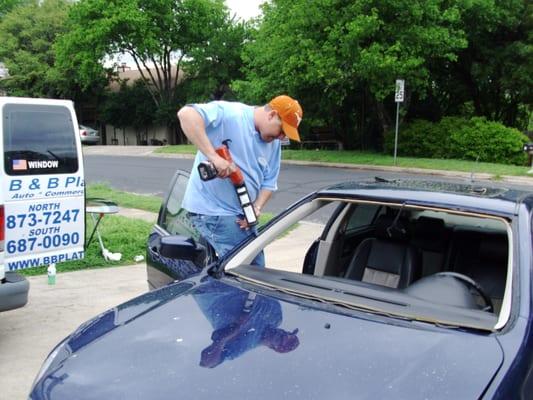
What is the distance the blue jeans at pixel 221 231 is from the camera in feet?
12.3

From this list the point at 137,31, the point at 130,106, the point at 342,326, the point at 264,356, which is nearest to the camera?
the point at 264,356

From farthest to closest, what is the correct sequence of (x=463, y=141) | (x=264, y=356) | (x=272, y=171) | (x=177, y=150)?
1. (x=177, y=150)
2. (x=463, y=141)
3. (x=272, y=171)
4. (x=264, y=356)

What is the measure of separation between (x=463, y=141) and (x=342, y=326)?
1812 cm

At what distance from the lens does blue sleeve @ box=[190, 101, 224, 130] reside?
362 cm

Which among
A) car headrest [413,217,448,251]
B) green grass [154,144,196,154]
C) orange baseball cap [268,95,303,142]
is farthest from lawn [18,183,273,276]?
green grass [154,144,196,154]

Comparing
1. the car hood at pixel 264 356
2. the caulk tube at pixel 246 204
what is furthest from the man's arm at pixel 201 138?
the car hood at pixel 264 356

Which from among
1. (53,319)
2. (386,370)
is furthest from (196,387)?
(53,319)

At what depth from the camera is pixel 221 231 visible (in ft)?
12.4

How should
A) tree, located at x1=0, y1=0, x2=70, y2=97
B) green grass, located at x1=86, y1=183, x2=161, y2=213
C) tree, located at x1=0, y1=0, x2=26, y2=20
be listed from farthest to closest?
1. tree, located at x1=0, y1=0, x2=26, y2=20
2. tree, located at x1=0, y1=0, x2=70, y2=97
3. green grass, located at x1=86, y1=183, x2=161, y2=213

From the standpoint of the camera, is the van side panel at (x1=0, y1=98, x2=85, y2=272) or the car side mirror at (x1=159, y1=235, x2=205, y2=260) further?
the van side panel at (x1=0, y1=98, x2=85, y2=272)

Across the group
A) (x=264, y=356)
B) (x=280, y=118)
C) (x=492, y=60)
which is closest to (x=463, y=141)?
(x=492, y=60)

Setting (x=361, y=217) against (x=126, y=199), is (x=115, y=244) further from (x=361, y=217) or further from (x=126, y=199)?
(x=361, y=217)

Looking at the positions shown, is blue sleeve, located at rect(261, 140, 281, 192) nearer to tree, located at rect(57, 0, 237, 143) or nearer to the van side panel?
the van side panel

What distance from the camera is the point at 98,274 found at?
6.42 metres
